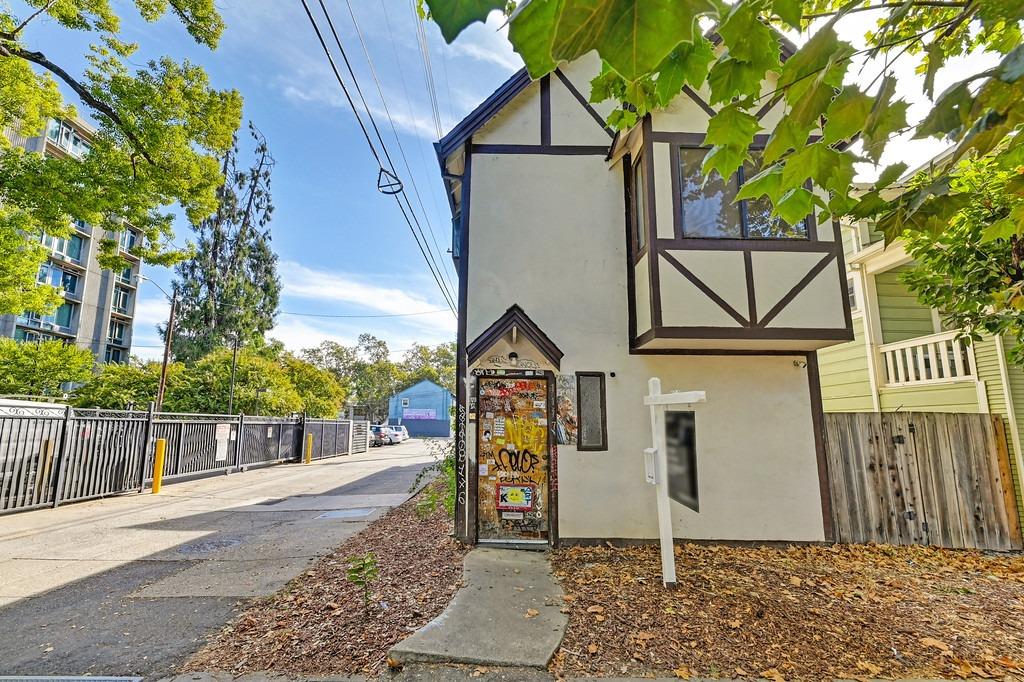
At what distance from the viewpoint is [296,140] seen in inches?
453

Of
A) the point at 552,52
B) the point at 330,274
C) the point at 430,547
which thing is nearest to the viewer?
the point at 552,52

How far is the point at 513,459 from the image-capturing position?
6.08 m

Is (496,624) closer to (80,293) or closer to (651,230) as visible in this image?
(651,230)

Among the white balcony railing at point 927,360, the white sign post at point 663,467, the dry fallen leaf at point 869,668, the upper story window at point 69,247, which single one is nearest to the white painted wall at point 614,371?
the white sign post at point 663,467

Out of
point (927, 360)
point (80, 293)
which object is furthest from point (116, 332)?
point (927, 360)

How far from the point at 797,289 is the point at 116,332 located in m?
46.3

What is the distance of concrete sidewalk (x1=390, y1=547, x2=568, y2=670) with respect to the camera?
10.2 ft

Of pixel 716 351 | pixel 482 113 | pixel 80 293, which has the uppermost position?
pixel 80 293

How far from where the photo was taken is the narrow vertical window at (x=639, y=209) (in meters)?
6.16

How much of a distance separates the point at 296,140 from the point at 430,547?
10.7 meters

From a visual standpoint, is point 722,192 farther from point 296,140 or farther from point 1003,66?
point 296,140

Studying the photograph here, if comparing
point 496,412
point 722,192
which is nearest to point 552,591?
point 496,412

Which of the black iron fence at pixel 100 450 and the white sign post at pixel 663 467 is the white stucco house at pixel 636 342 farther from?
the black iron fence at pixel 100 450

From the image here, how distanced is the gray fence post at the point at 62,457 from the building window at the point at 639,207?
10.3 meters
